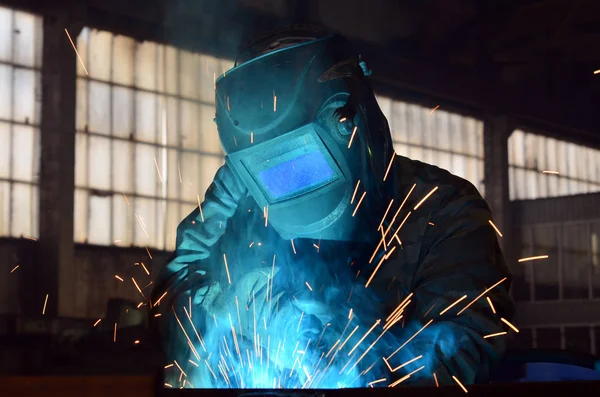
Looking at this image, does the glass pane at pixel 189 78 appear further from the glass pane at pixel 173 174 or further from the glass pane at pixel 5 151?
the glass pane at pixel 5 151

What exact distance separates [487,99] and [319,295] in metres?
13.8

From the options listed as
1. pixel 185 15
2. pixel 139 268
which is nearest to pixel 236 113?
pixel 185 15

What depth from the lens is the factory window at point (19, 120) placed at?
1116cm

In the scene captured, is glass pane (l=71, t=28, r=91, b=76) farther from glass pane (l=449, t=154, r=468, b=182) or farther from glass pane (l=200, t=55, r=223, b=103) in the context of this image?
glass pane (l=449, t=154, r=468, b=182)

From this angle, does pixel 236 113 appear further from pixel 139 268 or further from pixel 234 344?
pixel 139 268

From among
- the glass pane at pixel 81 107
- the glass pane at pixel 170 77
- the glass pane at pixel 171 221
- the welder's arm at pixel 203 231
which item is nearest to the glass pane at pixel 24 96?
the glass pane at pixel 81 107

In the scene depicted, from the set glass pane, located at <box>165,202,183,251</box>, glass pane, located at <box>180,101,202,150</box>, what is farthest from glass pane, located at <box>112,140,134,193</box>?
glass pane, located at <box>180,101,202,150</box>

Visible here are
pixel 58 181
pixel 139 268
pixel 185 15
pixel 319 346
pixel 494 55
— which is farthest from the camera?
pixel 494 55

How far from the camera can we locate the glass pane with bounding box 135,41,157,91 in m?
12.0

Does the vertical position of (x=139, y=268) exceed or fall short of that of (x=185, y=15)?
it falls short

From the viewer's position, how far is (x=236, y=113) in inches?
111

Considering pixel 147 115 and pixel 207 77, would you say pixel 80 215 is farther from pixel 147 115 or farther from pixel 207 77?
pixel 207 77

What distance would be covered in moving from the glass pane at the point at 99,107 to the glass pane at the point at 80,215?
0.81 m

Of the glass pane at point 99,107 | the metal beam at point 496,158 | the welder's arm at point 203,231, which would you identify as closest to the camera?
the welder's arm at point 203,231
